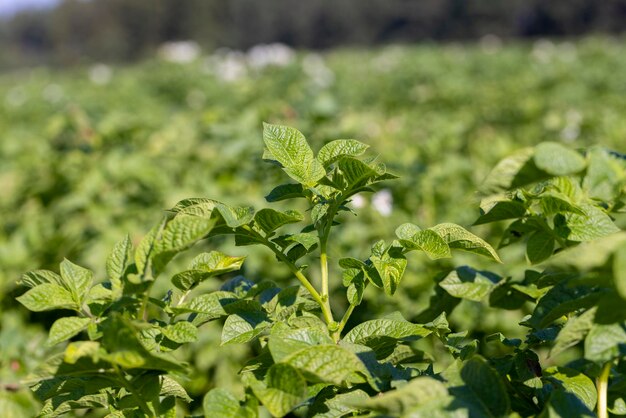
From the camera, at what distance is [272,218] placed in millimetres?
774

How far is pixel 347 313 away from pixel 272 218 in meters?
0.15

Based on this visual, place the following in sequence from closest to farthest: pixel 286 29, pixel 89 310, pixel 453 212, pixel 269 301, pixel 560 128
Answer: pixel 89 310, pixel 269 301, pixel 453 212, pixel 560 128, pixel 286 29

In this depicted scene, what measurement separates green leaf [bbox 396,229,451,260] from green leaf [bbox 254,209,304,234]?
0.45 ft

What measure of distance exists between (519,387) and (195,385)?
141 centimetres

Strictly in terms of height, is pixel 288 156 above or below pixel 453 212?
above

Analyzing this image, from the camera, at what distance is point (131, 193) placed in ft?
8.95

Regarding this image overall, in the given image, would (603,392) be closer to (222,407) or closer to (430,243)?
(430,243)

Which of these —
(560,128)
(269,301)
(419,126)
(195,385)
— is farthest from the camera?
(419,126)

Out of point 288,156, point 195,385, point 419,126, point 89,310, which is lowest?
point 195,385

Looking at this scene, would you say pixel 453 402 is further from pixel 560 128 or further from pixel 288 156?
pixel 560 128

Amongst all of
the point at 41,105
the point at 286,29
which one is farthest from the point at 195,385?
the point at 286,29

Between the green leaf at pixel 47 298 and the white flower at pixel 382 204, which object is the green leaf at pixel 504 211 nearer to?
the green leaf at pixel 47 298

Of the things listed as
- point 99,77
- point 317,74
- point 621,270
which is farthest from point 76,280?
point 99,77

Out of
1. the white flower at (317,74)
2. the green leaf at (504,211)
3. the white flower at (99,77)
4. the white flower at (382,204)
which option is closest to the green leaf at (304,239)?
the green leaf at (504,211)
